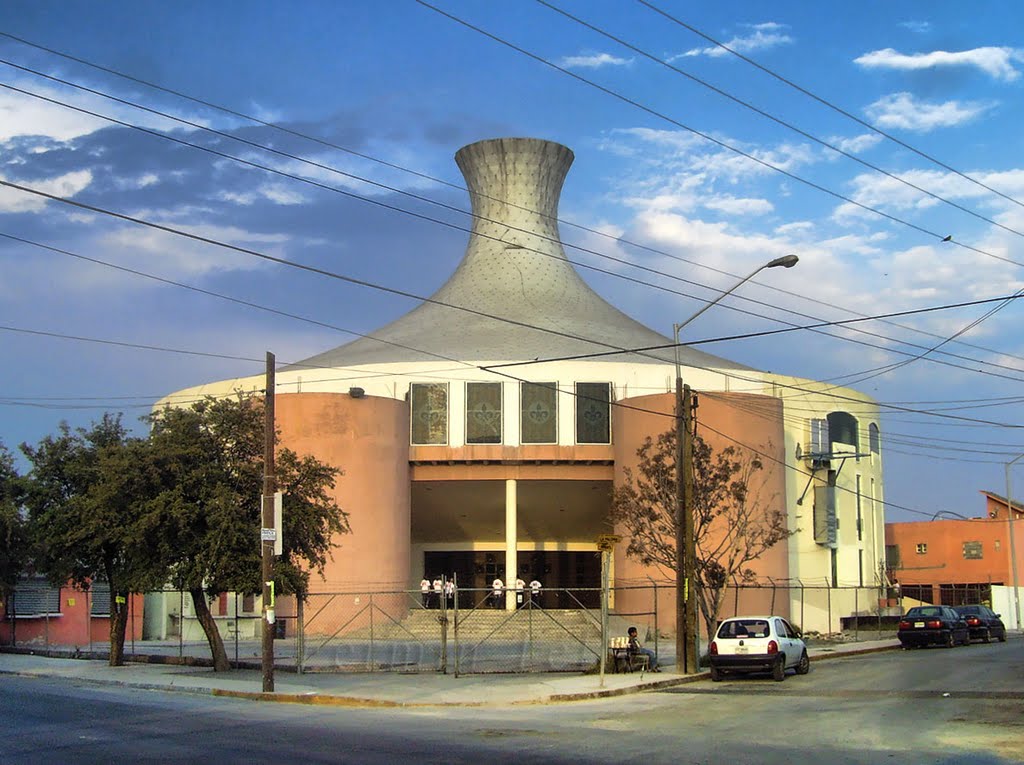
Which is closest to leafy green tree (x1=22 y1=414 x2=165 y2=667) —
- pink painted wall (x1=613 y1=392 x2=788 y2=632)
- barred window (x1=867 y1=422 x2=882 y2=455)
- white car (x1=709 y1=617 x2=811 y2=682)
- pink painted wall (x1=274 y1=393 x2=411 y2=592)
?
white car (x1=709 y1=617 x2=811 y2=682)

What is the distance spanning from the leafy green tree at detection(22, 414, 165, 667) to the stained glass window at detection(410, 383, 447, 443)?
24044 millimetres

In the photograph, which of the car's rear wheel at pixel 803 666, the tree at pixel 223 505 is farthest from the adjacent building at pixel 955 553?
the tree at pixel 223 505

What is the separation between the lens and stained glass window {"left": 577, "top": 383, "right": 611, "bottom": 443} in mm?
57656

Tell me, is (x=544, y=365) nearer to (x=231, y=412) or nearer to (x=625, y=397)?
(x=625, y=397)

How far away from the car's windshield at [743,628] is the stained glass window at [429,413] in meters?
30.9

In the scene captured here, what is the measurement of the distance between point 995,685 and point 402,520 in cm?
3331

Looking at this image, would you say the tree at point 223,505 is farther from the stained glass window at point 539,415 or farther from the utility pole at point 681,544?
the stained glass window at point 539,415

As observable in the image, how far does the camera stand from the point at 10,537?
3747 centimetres

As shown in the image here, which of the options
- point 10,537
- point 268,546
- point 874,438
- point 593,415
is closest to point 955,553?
point 874,438

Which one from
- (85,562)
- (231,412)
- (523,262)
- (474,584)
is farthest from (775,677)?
(523,262)

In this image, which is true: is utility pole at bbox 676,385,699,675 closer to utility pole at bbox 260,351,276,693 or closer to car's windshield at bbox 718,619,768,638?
car's windshield at bbox 718,619,768,638

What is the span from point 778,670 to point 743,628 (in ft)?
3.97

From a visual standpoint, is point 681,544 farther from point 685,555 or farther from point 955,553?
point 955,553

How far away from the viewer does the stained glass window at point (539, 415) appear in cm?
5747
